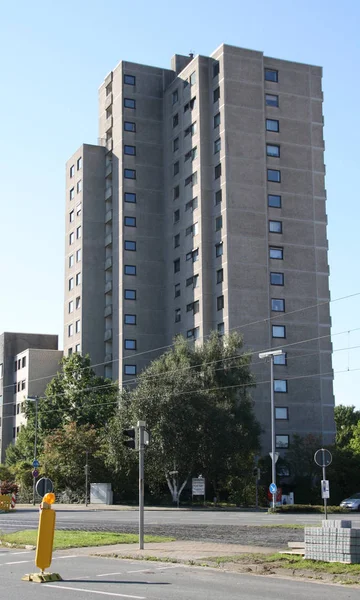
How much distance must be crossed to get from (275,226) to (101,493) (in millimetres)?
28225

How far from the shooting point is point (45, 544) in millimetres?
14438

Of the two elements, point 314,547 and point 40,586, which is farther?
point 314,547

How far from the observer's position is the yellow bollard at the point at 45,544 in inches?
554

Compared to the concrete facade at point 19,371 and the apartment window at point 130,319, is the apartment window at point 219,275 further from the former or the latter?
the concrete facade at point 19,371

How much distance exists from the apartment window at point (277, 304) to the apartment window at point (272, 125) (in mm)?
15460

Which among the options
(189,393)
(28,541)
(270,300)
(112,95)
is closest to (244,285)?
(270,300)

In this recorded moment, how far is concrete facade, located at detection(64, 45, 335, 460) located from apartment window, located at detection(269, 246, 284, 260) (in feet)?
0.28

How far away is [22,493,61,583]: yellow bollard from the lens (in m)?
14.1

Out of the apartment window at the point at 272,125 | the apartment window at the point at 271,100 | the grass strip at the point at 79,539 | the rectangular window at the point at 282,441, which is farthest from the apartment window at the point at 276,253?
the grass strip at the point at 79,539

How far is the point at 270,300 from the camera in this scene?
70750 millimetres

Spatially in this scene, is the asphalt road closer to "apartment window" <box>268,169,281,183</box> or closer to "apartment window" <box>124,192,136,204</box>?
"apartment window" <box>268,169,281,183</box>

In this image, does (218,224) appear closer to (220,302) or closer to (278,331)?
(220,302)

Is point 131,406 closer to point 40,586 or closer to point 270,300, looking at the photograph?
point 270,300

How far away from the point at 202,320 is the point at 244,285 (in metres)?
4.67
